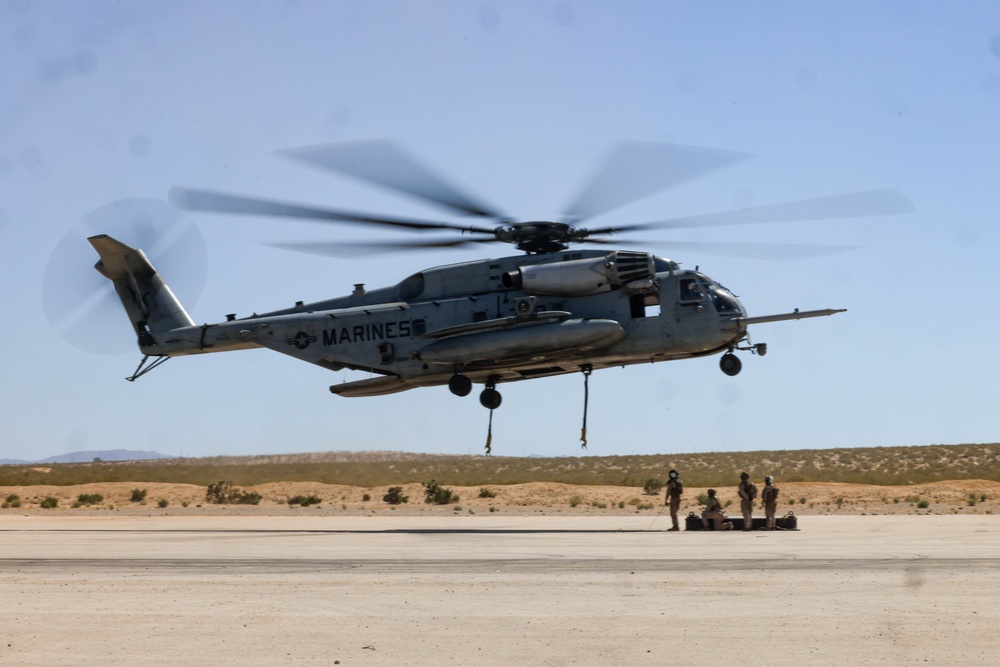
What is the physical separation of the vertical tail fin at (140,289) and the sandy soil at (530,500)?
10.5 m

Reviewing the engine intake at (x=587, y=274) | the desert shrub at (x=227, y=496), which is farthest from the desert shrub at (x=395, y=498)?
the engine intake at (x=587, y=274)

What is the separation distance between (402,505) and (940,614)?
3413cm

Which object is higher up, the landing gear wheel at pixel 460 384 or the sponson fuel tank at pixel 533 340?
the sponson fuel tank at pixel 533 340

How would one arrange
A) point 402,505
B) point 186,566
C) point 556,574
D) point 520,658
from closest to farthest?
point 520,658 → point 556,574 → point 186,566 → point 402,505

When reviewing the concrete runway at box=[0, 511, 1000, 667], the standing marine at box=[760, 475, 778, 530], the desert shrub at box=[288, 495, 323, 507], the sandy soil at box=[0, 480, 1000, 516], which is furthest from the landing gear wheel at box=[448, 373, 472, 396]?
A: the desert shrub at box=[288, 495, 323, 507]

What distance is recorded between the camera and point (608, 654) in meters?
10.4

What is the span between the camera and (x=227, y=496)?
5009 centimetres

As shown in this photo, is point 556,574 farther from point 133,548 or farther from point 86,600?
point 133,548

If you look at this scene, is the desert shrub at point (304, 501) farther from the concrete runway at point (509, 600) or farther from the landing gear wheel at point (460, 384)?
the concrete runway at point (509, 600)

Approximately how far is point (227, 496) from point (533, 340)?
2751 cm

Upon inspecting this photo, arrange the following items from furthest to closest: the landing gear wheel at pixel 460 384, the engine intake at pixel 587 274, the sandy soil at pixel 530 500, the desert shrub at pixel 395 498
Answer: the desert shrub at pixel 395 498 < the sandy soil at pixel 530 500 < the landing gear wheel at pixel 460 384 < the engine intake at pixel 587 274

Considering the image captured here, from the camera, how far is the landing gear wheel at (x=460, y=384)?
28297 mm

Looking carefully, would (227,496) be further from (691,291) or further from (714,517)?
(691,291)

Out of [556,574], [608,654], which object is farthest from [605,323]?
[608,654]
